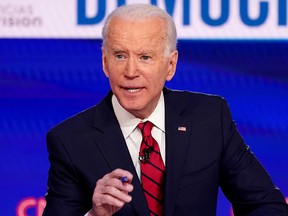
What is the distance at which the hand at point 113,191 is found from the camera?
1.68 meters

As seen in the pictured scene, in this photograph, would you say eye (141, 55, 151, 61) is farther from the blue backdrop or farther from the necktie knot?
the blue backdrop

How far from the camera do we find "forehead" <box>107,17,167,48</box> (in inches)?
76.8

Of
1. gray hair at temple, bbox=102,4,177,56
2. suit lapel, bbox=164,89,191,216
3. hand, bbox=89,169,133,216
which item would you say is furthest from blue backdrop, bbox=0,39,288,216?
hand, bbox=89,169,133,216

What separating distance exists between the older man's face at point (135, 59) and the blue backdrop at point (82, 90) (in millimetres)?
1031

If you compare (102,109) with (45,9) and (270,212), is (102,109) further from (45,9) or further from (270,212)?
(45,9)

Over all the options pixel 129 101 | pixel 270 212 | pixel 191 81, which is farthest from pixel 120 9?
pixel 191 81

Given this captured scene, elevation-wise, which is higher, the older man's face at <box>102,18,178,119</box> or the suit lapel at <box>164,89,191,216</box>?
the older man's face at <box>102,18,178,119</box>

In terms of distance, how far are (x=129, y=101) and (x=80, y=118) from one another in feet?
0.65

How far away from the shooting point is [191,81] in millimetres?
3057

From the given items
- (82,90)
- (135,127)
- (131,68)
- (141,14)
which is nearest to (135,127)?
(135,127)

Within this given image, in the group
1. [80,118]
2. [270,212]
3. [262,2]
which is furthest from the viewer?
[262,2]

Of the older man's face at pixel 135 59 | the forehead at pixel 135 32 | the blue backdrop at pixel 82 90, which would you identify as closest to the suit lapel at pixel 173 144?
the older man's face at pixel 135 59

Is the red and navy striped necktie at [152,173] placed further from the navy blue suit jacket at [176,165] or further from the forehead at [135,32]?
the forehead at [135,32]

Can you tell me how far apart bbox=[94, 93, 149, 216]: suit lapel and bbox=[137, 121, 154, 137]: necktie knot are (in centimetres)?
6
